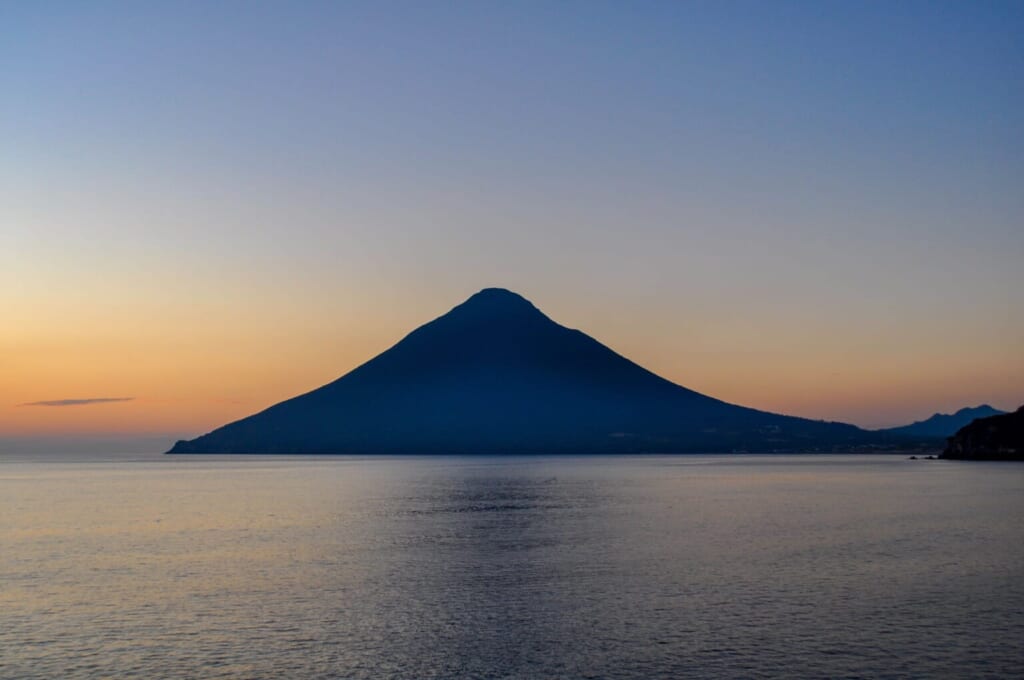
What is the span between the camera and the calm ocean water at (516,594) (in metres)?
29.5

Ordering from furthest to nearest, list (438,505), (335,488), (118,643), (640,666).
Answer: (335,488) < (438,505) < (118,643) < (640,666)

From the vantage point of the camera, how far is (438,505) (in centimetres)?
9575

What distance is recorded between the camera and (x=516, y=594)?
4075 cm

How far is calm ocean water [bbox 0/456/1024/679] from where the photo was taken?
29484 mm

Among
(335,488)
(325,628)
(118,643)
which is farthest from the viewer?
(335,488)

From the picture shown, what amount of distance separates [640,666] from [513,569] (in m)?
19.8

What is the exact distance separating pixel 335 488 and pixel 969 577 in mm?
103997

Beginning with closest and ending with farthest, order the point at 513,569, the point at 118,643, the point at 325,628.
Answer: the point at 118,643 → the point at 325,628 → the point at 513,569

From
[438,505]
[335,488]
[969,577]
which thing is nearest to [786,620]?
[969,577]

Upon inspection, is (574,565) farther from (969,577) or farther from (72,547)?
(72,547)

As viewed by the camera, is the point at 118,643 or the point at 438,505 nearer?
the point at 118,643

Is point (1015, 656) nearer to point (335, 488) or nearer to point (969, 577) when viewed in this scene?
point (969, 577)

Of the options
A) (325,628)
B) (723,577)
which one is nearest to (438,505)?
(723,577)

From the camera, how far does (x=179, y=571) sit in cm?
4859
